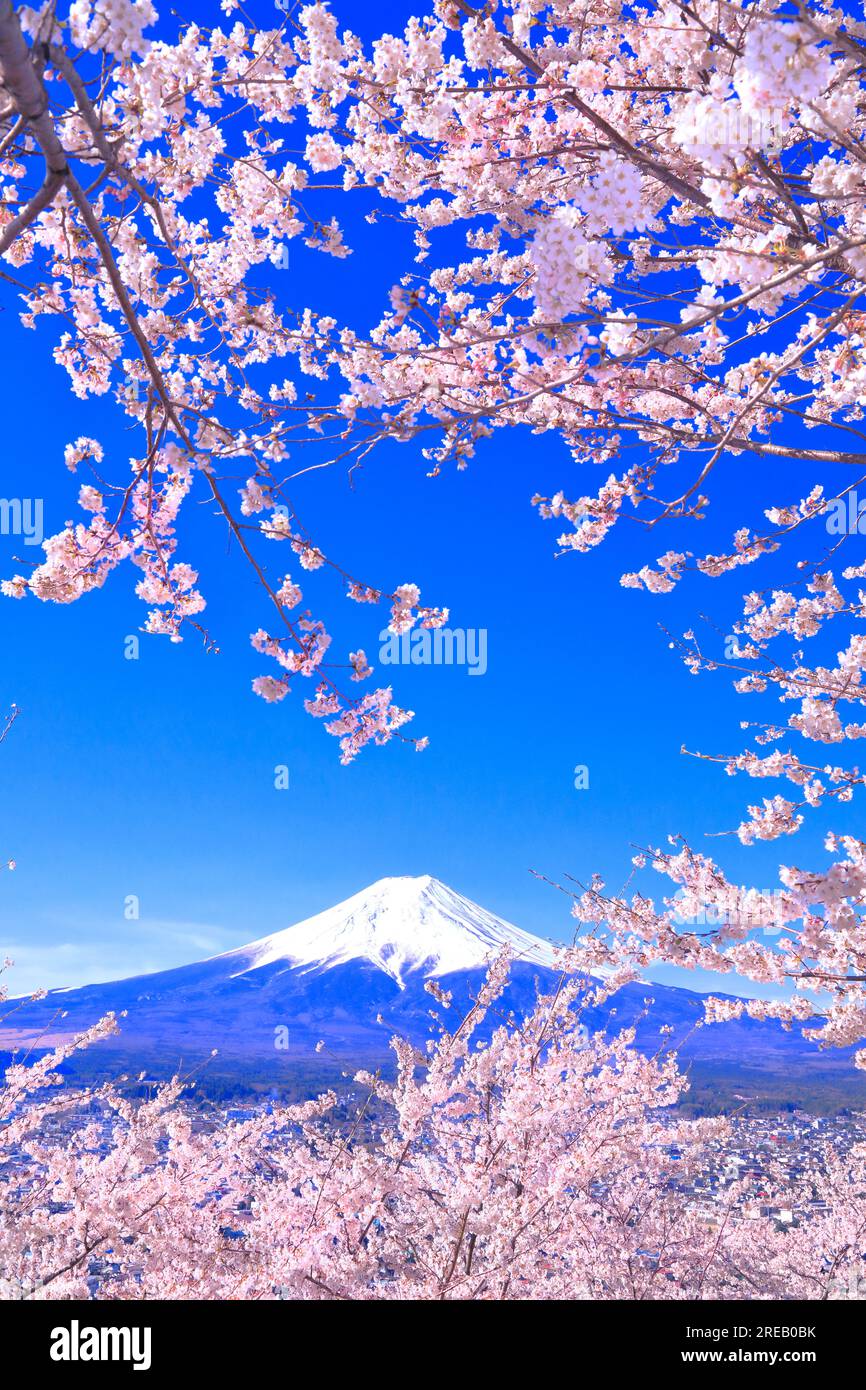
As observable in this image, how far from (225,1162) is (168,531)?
598 cm

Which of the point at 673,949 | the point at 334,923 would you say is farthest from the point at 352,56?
the point at 334,923

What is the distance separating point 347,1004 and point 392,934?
1687cm

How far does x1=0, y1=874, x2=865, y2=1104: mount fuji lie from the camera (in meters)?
50.4

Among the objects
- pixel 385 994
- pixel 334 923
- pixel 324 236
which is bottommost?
pixel 385 994

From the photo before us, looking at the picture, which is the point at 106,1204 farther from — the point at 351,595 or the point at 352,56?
the point at 352,56

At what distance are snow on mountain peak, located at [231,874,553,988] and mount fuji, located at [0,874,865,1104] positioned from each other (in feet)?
0.61

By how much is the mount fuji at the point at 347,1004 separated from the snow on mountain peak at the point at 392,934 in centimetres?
19

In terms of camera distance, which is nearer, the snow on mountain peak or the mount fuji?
the mount fuji

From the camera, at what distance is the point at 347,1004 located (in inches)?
3214

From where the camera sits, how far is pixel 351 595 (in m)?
3.29

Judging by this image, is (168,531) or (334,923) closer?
(168,531)

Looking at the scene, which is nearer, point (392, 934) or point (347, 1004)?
point (347, 1004)

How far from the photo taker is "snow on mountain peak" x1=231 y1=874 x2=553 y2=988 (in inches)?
3568

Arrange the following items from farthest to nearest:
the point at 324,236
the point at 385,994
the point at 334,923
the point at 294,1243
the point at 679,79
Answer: the point at 334,923, the point at 385,994, the point at 294,1243, the point at 324,236, the point at 679,79
